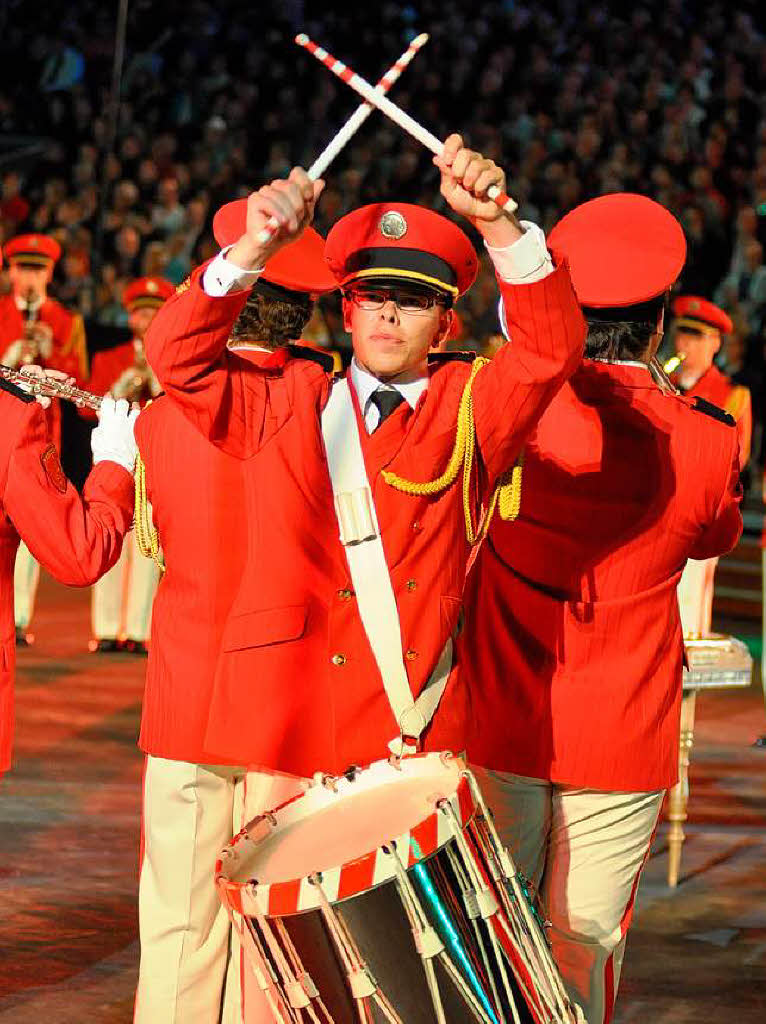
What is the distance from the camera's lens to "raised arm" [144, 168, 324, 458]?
9.16 ft

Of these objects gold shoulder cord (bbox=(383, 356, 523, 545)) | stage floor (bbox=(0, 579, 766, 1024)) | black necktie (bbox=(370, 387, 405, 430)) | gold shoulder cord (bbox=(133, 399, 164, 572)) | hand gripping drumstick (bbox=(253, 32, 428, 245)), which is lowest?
stage floor (bbox=(0, 579, 766, 1024))

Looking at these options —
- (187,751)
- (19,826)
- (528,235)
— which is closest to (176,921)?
(187,751)

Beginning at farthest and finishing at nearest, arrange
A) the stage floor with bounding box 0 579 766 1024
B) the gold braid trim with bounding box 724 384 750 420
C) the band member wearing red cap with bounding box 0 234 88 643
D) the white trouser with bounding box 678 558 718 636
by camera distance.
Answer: the band member wearing red cap with bounding box 0 234 88 643 → the gold braid trim with bounding box 724 384 750 420 → the white trouser with bounding box 678 558 718 636 → the stage floor with bounding box 0 579 766 1024

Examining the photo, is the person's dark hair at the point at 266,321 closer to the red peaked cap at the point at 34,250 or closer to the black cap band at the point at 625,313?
the black cap band at the point at 625,313

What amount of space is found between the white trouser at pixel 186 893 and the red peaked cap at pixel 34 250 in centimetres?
696

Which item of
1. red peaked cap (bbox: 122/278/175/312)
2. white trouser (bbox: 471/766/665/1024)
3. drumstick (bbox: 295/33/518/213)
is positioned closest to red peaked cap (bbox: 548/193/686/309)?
drumstick (bbox: 295/33/518/213)

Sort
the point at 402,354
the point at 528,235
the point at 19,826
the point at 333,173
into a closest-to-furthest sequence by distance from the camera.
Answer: the point at 528,235
the point at 402,354
the point at 19,826
the point at 333,173

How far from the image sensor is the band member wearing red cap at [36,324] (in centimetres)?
956

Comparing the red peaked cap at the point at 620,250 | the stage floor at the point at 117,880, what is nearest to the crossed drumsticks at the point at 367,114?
the red peaked cap at the point at 620,250

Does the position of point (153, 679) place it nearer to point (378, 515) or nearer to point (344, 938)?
point (378, 515)

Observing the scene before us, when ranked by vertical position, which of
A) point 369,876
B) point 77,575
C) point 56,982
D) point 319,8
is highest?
point 319,8

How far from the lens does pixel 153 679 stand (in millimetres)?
3344

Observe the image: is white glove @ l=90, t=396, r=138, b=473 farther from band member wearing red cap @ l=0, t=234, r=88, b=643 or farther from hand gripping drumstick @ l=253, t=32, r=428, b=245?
band member wearing red cap @ l=0, t=234, r=88, b=643

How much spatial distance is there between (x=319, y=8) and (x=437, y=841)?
616 inches
